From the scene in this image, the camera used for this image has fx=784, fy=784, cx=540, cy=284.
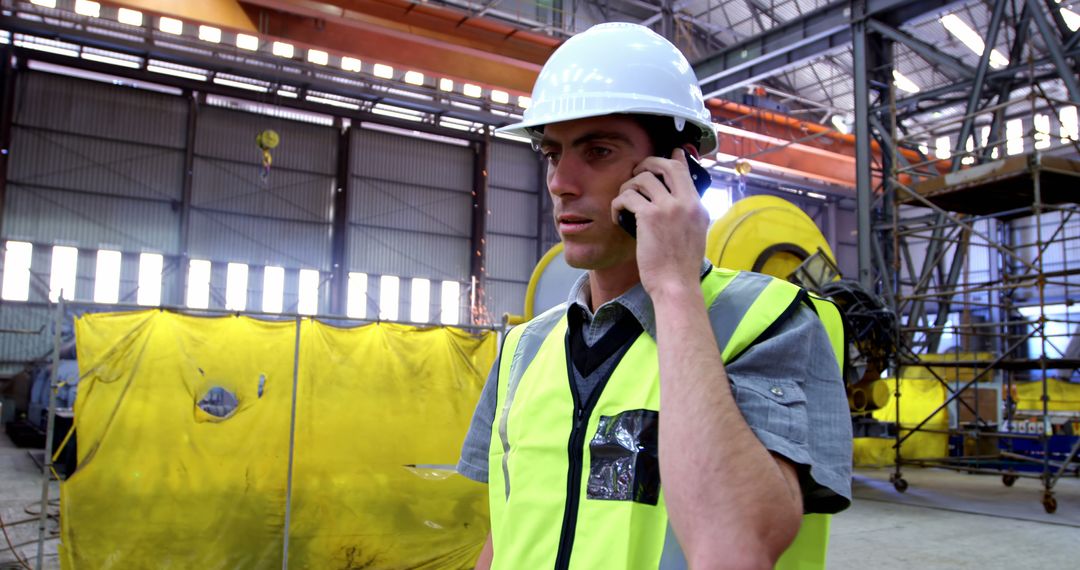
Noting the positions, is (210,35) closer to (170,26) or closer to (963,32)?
(170,26)

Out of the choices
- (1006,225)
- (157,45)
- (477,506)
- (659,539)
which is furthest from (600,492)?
(1006,225)

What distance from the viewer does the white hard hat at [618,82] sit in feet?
5.24

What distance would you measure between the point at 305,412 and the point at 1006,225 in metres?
31.8

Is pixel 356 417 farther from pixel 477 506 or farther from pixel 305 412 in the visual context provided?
pixel 477 506

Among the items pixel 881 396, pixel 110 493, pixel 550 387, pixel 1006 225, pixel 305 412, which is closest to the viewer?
pixel 550 387

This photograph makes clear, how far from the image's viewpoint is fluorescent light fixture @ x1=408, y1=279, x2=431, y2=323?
27125 millimetres

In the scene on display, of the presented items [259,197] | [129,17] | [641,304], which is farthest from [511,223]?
[641,304]

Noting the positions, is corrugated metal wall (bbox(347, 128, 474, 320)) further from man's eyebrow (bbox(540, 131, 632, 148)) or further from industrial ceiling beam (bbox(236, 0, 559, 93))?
man's eyebrow (bbox(540, 131, 632, 148))

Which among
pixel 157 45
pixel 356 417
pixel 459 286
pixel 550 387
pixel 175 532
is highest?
pixel 157 45

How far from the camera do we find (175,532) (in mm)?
7883

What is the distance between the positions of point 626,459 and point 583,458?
0.10m

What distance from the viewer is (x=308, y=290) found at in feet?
84.4

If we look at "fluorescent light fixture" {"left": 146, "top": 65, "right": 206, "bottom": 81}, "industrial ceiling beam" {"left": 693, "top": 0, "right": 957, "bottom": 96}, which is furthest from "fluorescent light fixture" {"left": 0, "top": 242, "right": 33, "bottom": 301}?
"industrial ceiling beam" {"left": 693, "top": 0, "right": 957, "bottom": 96}

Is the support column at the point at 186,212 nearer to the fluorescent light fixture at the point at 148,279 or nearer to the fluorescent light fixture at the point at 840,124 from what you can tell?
the fluorescent light fixture at the point at 148,279
